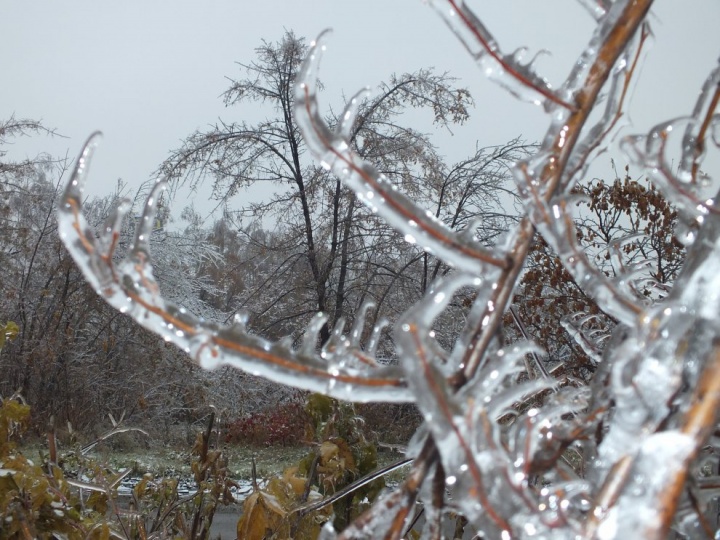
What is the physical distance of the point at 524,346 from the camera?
271mm

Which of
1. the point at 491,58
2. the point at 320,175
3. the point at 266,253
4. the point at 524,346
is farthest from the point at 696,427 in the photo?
the point at 266,253

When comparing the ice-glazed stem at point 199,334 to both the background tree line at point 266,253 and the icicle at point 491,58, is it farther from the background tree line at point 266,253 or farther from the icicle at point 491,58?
the background tree line at point 266,253

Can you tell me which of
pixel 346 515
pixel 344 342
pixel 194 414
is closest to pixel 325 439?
pixel 346 515

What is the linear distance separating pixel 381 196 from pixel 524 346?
0.28 ft

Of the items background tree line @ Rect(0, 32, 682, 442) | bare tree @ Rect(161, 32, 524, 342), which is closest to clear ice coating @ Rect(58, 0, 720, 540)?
background tree line @ Rect(0, 32, 682, 442)

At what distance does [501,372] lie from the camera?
0.82 feet

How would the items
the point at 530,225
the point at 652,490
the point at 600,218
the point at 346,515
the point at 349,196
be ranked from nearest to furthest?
1. the point at 652,490
2. the point at 530,225
3. the point at 346,515
4. the point at 600,218
5. the point at 349,196

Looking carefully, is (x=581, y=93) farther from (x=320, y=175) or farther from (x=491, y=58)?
(x=320, y=175)

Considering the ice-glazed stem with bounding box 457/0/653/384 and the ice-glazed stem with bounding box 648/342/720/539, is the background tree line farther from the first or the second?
the ice-glazed stem with bounding box 648/342/720/539

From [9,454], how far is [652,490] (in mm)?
1233

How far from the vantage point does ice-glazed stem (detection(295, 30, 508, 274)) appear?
0.29 meters

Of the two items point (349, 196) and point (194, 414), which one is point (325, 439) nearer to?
point (349, 196)

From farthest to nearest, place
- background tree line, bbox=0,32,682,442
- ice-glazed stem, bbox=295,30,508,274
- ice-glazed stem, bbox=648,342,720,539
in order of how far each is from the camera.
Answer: background tree line, bbox=0,32,682,442, ice-glazed stem, bbox=295,30,508,274, ice-glazed stem, bbox=648,342,720,539

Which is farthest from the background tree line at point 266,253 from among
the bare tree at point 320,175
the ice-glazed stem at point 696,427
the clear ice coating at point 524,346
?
the ice-glazed stem at point 696,427
